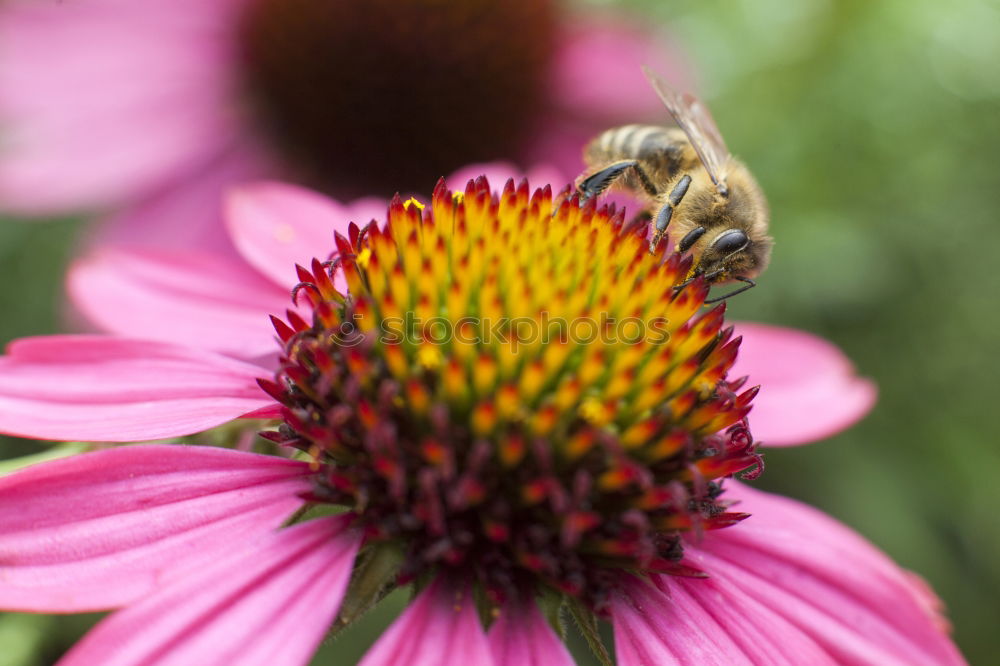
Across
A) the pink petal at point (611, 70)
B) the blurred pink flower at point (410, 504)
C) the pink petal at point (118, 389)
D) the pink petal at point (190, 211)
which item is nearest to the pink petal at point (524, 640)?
the blurred pink flower at point (410, 504)

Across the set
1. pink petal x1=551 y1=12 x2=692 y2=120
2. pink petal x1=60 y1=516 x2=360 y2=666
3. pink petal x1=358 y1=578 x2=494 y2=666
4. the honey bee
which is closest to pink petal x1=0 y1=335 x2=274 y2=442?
pink petal x1=60 y1=516 x2=360 y2=666

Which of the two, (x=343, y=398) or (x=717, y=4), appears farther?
(x=717, y=4)

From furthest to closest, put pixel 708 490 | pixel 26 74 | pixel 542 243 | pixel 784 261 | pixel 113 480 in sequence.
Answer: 1. pixel 784 261
2. pixel 26 74
3. pixel 542 243
4. pixel 708 490
5. pixel 113 480

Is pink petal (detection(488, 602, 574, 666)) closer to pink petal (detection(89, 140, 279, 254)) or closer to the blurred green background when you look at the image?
the blurred green background

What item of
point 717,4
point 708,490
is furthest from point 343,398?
point 717,4

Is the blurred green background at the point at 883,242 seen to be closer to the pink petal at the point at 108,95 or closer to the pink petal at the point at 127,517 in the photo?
the pink petal at the point at 108,95

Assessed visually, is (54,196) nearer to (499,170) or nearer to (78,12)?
(78,12)

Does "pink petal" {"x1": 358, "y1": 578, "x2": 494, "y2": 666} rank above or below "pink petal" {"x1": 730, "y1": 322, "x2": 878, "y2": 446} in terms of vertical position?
below
